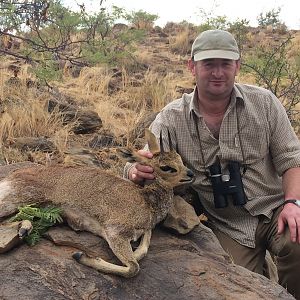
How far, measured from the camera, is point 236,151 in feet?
18.7

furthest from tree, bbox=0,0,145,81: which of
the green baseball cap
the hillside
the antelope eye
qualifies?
the antelope eye

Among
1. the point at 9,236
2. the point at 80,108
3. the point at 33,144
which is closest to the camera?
the point at 9,236

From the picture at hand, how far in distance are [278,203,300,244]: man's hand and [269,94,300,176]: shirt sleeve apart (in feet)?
1.98

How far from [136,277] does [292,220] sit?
5.85 feet

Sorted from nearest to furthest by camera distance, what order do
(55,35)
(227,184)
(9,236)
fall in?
(9,236) < (227,184) < (55,35)

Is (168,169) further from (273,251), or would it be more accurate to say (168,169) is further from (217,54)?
(273,251)

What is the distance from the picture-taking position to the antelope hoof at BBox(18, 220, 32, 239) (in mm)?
4082

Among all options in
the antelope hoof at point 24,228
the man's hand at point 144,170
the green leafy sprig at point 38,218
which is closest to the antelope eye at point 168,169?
the man's hand at point 144,170

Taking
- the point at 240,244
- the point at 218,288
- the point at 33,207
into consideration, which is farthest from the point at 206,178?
the point at 33,207

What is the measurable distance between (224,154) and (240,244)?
1.00 m

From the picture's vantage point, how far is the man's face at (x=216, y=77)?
5.67 m

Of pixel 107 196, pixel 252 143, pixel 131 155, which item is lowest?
pixel 107 196

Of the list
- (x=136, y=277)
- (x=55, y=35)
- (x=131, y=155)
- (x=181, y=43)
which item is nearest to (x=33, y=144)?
(x=131, y=155)

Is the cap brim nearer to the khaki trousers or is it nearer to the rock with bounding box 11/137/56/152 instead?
the khaki trousers
